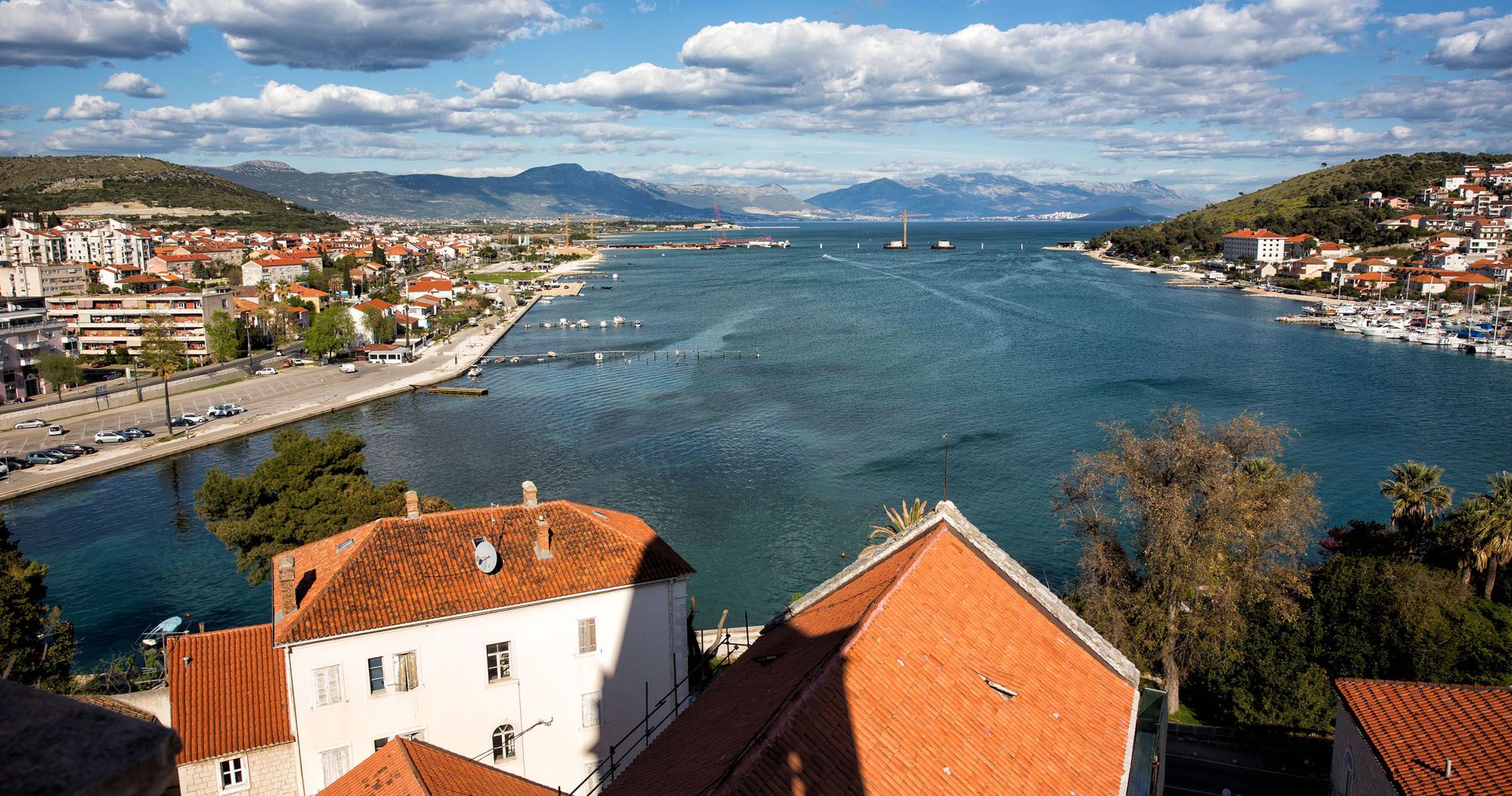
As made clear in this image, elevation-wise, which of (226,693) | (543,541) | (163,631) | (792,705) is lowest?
(163,631)

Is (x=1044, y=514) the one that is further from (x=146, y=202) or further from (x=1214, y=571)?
(x=146, y=202)

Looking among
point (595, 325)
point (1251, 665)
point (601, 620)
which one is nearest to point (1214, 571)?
point (1251, 665)

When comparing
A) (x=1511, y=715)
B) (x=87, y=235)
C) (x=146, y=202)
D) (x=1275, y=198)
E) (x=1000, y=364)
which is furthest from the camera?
(x=1275, y=198)

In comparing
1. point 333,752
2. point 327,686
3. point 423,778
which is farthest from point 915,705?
point 333,752

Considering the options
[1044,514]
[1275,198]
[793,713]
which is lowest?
[1044,514]

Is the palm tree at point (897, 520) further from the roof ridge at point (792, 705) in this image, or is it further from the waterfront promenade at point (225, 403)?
the waterfront promenade at point (225, 403)

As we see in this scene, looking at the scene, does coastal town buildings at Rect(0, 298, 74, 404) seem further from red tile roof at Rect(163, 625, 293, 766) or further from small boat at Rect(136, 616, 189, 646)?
red tile roof at Rect(163, 625, 293, 766)

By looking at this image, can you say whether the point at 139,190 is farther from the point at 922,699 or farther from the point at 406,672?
the point at 922,699

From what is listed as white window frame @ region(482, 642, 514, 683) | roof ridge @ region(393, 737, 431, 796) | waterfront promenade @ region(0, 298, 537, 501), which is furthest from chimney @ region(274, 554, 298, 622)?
waterfront promenade @ region(0, 298, 537, 501)
